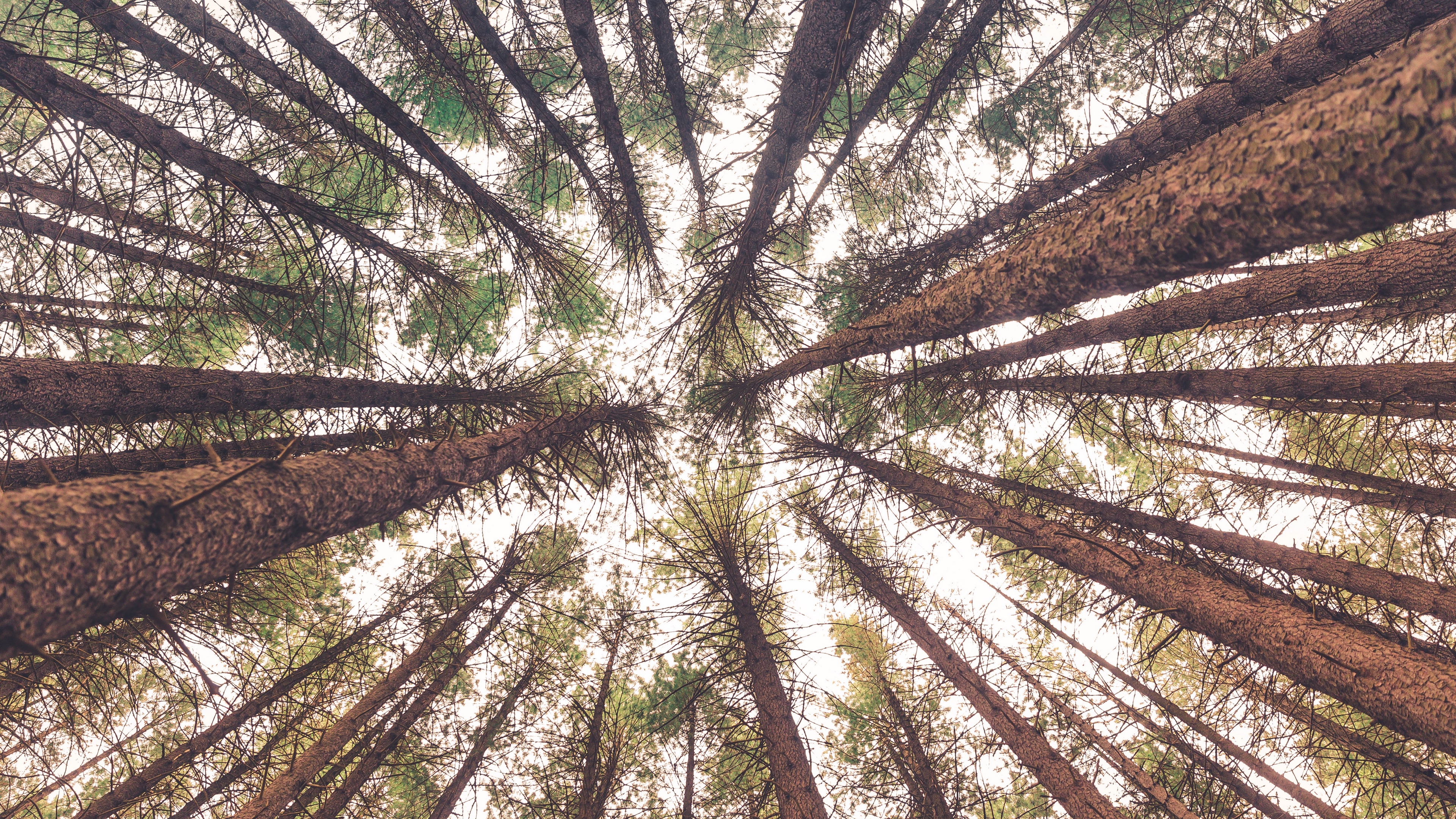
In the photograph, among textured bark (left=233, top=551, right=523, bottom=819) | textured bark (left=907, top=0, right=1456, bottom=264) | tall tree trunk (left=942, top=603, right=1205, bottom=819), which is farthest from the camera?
tall tree trunk (left=942, top=603, right=1205, bottom=819)

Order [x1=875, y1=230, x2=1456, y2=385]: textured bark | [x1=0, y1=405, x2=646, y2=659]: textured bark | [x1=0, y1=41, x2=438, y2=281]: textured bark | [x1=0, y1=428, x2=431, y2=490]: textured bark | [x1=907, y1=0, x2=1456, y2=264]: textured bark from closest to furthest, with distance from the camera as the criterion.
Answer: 1. [x1=0, y1=405, x2=646, y2=659]: textured bark
2. [x1=0, y1=41, x2=438, y2=281]: textured bark
3. [x1=907, y1=0, x2=1456, y2=264]: textured bark
4. [x1=875, y1=230, x2=1456, y2=385]: textured bark
5. [x1=0, y1=428, x2=431, y2=490]: textured bark

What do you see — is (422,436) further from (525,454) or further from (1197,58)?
(1197,58)

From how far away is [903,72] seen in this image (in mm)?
3098

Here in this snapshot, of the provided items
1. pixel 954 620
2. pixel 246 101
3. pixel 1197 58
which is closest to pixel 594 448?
pixel 246 101

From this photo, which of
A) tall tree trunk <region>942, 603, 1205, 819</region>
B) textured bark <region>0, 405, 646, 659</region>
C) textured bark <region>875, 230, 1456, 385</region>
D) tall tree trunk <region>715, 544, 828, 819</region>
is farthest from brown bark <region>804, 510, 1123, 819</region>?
textured bark <region>0, 405, 646, 659</region>

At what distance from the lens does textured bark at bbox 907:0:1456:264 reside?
249 centimetres

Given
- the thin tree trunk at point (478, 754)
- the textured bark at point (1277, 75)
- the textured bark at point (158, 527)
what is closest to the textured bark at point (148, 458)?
the textured bark at point (158, 527)

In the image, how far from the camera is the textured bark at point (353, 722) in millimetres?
3908

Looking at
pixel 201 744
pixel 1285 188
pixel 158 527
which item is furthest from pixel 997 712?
pixel 201 744

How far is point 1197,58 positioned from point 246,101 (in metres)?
7.39

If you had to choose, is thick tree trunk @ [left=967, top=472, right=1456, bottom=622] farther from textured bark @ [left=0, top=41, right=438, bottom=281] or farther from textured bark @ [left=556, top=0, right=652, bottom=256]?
textured bark @ [left=0, top=41, right=438, bottom=281]

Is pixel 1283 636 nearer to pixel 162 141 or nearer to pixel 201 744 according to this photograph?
pixel 162 141

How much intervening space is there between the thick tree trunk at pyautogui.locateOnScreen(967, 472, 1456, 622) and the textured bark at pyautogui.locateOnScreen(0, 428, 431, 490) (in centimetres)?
626

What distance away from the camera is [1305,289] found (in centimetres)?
312
